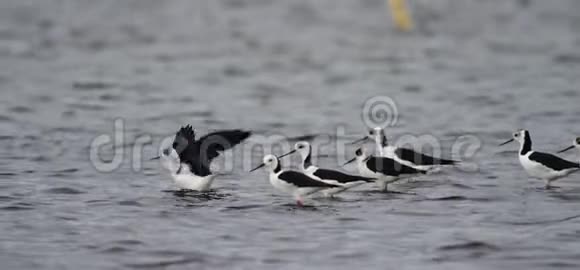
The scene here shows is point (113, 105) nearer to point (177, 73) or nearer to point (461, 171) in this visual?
point (177, 73)

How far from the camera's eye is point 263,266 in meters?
11.0

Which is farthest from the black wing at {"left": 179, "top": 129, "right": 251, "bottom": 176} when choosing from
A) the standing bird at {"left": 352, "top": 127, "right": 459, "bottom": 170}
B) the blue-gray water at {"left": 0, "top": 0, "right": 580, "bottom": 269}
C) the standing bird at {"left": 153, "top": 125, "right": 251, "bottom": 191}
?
the standing bird at {"left": 352, "top": 127, "right": 459, "bottom": 170}

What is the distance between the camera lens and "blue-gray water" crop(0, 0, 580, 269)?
11703 millimetres

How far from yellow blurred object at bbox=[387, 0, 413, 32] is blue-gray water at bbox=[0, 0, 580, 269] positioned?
389 millimetres

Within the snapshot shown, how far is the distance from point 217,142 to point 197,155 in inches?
11.8

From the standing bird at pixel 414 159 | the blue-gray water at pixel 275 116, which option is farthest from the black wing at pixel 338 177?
the standing bird at pixel 414 159

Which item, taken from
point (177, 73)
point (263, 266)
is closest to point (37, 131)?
point (177, 73)

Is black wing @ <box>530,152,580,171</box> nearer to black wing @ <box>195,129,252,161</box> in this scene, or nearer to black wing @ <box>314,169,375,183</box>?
black wing @ <box>314,169,375,183</box>

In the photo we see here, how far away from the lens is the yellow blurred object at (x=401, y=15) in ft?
114

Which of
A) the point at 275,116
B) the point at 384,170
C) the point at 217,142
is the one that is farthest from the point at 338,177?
the point at 275,116

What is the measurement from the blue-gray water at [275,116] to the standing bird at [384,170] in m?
0.27

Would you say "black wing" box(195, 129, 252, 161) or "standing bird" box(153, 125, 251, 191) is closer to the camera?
"standing bird" box(153, 125, 251, 191)

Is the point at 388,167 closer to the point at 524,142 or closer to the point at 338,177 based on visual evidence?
the point at 338,177

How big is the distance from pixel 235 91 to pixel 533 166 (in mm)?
11809
